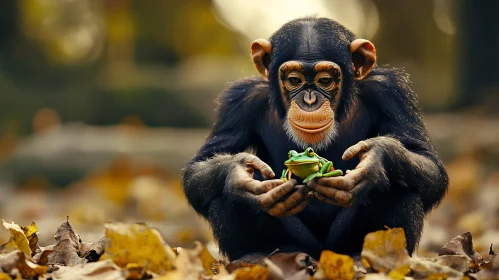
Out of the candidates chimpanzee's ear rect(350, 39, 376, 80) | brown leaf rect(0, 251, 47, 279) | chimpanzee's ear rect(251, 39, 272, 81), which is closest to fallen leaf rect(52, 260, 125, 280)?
brown leaf rect(0, 251, 47, 279)

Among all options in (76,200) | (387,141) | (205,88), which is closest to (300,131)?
(387,141)

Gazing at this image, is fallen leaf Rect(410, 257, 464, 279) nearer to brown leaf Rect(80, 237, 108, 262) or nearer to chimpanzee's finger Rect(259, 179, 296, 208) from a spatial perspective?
chimpanzee's finger Rect(259, 179, 296, 208)

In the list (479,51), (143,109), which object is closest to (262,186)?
(479,51)

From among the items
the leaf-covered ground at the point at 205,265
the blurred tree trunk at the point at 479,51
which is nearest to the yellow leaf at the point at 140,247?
the leaf-covered ground at the point at 205,265

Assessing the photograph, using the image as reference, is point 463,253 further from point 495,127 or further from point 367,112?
point 495,127

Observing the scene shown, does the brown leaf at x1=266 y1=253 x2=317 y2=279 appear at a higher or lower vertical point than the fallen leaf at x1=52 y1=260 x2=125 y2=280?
lower

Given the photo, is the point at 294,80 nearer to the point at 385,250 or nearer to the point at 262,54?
the point at 262,54

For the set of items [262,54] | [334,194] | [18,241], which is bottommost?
[334,194]
